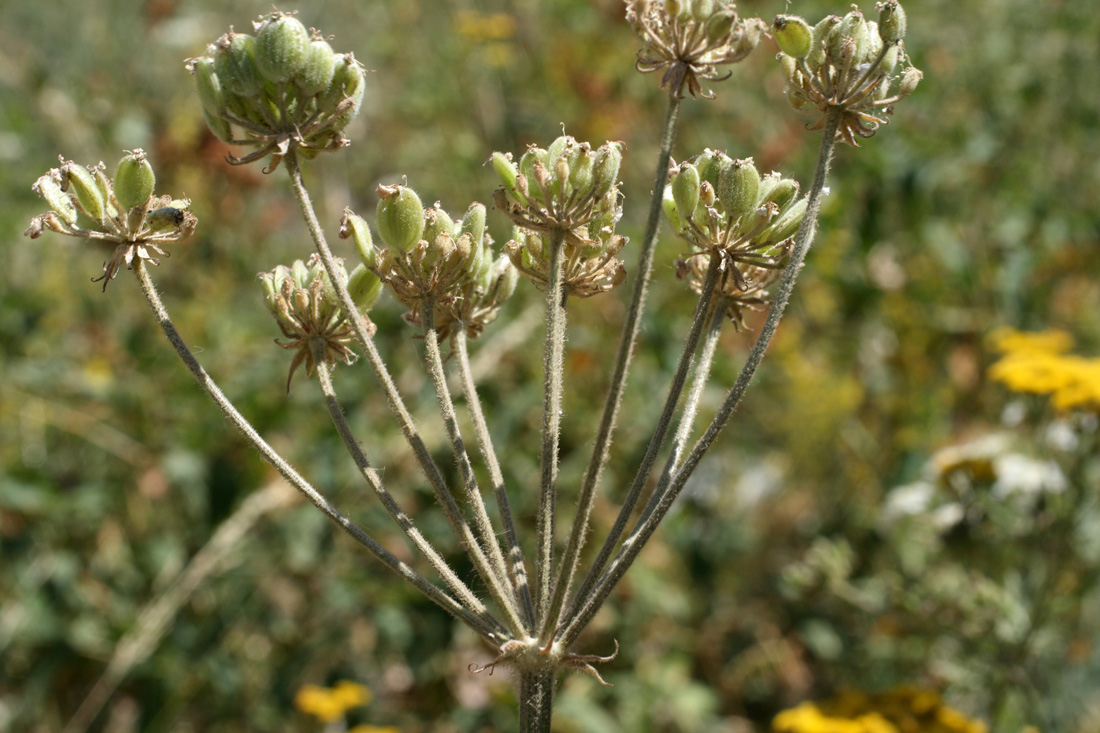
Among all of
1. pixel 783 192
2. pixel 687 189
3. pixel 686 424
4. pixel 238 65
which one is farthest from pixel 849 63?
pixel 238 65

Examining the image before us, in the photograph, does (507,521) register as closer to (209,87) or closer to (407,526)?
(407,526)

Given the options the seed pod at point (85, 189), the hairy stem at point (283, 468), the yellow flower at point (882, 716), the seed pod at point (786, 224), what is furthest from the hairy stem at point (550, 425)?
the yellow flower at point (882, 716)

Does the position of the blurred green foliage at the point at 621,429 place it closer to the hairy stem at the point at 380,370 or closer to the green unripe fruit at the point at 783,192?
the hairy stem at the point at 380,370

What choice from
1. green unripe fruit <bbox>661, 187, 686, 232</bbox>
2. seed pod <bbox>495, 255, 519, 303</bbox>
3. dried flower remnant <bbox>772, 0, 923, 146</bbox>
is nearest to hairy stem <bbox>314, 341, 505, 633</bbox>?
seed pod <bbox>495, 255, 519, 303</bbox>

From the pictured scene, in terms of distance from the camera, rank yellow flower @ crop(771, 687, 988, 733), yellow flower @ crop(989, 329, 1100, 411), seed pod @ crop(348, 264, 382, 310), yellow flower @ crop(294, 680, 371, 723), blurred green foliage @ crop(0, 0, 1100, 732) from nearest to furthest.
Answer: seed pod @ crop(348, 264, 382, 310) → yellow flower @ crop(771, 687, 988, 733) → yellow flower @ crop(989, 329, 1100, 411) → yellow flower @ crop(294, 680, 371, 723) → blurred green foliage @ crop(0, 0, 1100, 732)

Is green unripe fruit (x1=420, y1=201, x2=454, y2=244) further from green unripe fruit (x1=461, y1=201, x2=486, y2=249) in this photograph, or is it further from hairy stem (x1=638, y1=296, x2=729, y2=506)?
hairy stem (x1=638, y1=296, x2=729, y2=506)
